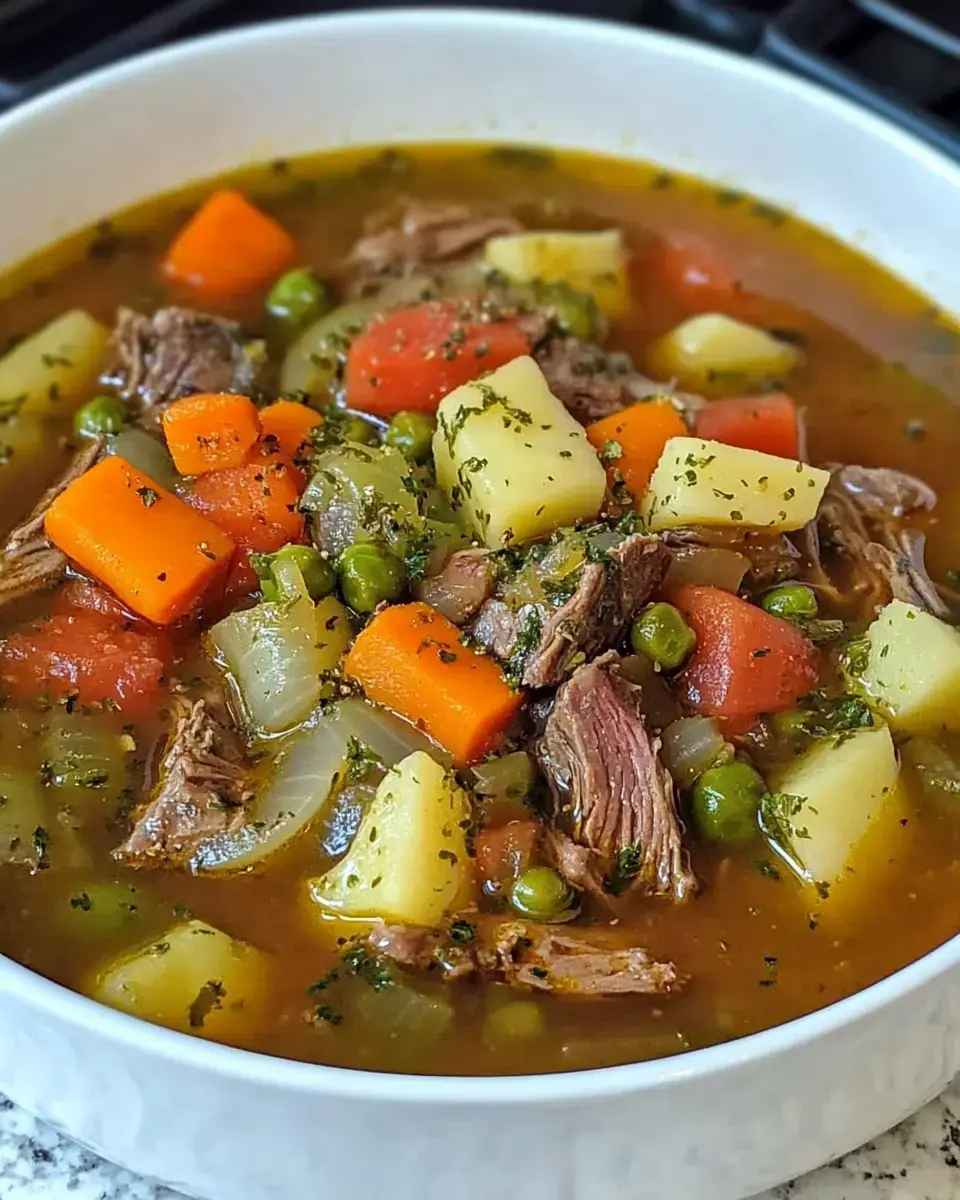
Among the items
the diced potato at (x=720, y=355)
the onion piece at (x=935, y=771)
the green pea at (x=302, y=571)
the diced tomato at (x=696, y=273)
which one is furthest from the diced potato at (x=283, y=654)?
the diced tomato at (x=696, y=273)

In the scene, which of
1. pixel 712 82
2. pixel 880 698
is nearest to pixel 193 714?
pixel 880 698

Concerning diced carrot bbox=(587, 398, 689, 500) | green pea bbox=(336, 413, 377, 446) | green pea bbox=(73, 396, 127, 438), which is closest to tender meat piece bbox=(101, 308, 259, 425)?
green pea bbox=(73, 396, 127, 438)

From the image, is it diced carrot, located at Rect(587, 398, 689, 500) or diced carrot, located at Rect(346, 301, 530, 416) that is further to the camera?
diced carrot, located at Rect(346, 301, 530, 416)

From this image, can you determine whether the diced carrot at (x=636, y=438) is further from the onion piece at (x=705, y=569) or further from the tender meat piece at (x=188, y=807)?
the tender meat piece at (x=188, y=807)

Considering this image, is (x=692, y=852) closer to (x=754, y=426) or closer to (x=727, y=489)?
(x=727, y=489)

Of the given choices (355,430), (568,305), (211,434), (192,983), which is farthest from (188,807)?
(568,305)

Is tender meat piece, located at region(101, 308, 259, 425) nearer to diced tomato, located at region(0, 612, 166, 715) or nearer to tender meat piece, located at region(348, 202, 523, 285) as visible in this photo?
tender meat piece, located at region(348, 202, 523, 285)

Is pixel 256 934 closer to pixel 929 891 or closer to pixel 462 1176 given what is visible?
pixel 462 1176
